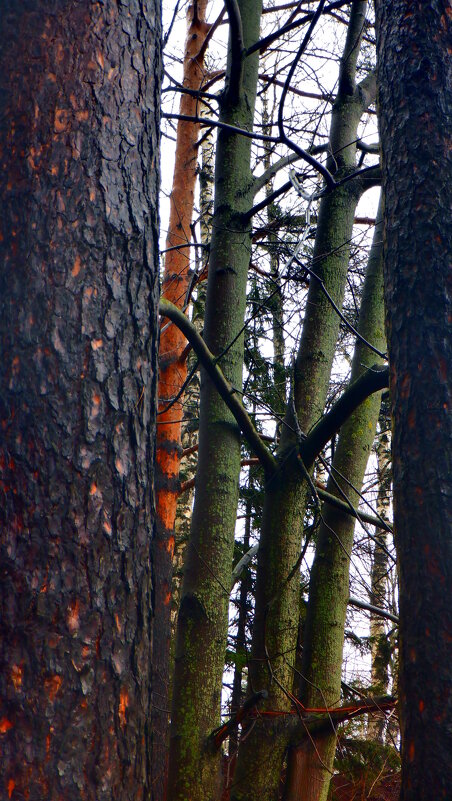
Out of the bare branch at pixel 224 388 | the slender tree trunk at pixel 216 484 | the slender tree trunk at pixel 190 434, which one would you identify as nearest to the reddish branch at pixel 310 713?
the slender tree trunk at pixel 216 484

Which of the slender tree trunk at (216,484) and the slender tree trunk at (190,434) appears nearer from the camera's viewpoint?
the slender tree trunk at (216,484)

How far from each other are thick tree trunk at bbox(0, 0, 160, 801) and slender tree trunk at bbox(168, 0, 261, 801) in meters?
2.13

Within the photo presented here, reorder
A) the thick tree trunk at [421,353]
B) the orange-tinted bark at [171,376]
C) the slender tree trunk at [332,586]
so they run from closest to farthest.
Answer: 1. the thick tree trunk at [421,353]
2. the slender tree trunk at [332,586]
3. the orange-tinted bark at [171,376]

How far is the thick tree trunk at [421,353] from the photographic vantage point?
1829 mm

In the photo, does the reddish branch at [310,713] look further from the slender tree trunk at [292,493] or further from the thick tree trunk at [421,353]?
the thick tree trunk at [421,353]

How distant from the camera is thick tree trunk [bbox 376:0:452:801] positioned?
6.00 ft

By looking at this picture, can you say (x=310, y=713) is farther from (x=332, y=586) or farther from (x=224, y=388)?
(x=224, y=388)

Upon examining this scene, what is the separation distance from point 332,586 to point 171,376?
343 centimetres

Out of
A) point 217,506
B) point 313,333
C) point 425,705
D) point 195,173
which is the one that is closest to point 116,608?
point 425,705

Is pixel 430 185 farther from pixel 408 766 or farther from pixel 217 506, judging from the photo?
pixel 217 506

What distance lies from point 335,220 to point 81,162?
10.8 feet

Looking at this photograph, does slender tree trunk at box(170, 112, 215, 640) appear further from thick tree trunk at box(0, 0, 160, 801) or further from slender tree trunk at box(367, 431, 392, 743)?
thick tree trunk at box(0, 0, 160, 801)

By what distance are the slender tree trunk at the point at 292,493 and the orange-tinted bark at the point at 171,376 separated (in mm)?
1550

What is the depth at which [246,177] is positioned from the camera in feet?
15.9
